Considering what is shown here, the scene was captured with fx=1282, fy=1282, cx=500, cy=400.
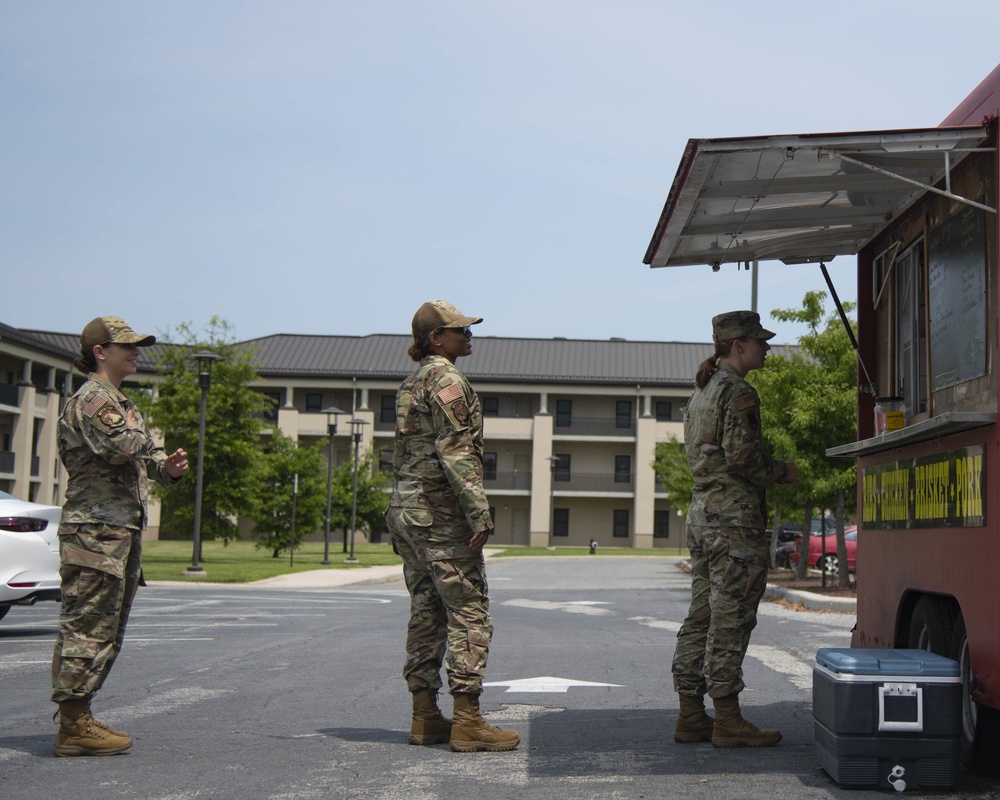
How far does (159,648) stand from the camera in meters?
11.4

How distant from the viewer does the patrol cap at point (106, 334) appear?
6160 millimetres

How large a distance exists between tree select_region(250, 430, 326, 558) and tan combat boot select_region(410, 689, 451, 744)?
31780 mm

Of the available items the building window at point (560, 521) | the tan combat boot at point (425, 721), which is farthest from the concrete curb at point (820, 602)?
the building window at point (560, 521)

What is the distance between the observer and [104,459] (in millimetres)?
5926

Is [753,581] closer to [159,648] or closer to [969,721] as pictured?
[969,721]

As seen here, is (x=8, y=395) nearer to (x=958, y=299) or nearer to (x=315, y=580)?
(x=315, y=580)

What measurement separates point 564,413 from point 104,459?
232ft

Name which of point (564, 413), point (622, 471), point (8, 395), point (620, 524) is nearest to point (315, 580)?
point (8, 395)

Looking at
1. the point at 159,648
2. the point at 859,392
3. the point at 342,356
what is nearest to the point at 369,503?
the point at 342,356

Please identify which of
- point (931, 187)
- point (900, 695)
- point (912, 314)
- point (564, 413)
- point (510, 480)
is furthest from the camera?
point (564, 413)

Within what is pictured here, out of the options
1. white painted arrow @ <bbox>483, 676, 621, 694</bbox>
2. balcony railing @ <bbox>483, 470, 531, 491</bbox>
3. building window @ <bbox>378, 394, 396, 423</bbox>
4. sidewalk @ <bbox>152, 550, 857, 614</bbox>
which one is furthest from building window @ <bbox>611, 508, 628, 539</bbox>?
white painted arrow @ <bbox>483, 676, 621, 694</bbox>

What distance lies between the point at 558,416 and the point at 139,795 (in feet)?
235

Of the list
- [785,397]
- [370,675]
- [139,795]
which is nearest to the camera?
[139,795]

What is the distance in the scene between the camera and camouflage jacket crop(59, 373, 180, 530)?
19.3ft
